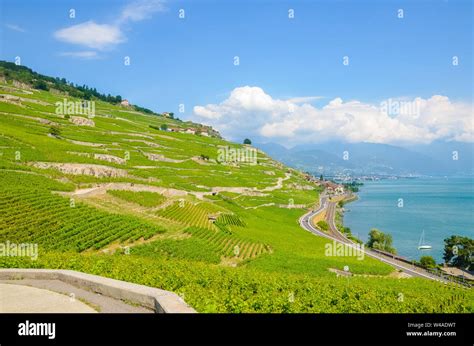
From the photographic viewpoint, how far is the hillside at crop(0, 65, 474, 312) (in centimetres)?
1591

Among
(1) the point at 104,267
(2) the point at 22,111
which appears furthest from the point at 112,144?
(1) the point at 104,267

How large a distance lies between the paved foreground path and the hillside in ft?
11.0

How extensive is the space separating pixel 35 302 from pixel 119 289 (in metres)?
2.44

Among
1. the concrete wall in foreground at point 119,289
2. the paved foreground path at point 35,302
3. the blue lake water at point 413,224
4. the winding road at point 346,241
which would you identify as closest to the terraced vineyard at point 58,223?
the concrete wall in foreground at point 119,289

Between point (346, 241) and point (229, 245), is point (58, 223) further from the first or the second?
point (346, 241)

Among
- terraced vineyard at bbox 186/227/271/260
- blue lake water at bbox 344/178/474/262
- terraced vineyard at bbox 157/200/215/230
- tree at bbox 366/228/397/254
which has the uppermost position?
terraced vineyard at bbox 157/200/215/230

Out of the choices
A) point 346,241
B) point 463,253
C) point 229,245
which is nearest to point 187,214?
point 229,245

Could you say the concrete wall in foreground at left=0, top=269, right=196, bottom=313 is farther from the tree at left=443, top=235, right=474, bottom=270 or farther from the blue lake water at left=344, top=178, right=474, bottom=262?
the blue lake water at left=344, top=178, right=474, bottom=262

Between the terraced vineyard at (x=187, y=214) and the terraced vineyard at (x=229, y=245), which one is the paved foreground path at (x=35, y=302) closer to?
the terraced vineyard at (x=229, y=245)

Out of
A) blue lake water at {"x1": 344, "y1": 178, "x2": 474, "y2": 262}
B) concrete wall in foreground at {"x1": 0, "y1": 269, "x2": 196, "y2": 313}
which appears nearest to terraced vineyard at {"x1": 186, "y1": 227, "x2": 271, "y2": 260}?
concrete wall in foreground at {"x1": 0, "y1": 269, "x2": 196, "y2": 313}

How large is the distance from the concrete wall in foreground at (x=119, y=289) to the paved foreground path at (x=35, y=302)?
940 mm

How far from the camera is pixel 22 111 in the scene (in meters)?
91.4

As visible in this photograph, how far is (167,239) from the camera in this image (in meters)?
36.2
